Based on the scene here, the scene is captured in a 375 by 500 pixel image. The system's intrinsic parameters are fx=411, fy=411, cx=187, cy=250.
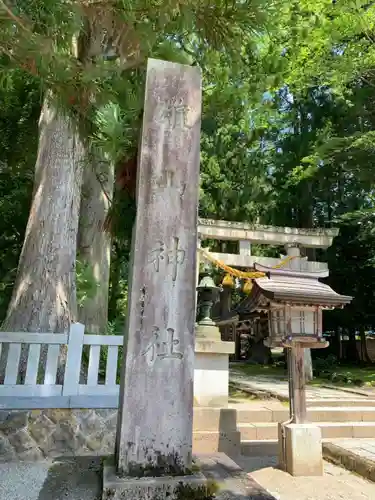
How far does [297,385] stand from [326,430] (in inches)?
72.3

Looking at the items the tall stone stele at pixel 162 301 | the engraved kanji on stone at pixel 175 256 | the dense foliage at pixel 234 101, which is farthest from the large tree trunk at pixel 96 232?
the engraved kanji on stone at pixel 175 256

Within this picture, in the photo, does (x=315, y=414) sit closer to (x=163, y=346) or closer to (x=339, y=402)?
(x=339, y=402)

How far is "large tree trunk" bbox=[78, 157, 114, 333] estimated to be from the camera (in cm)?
745

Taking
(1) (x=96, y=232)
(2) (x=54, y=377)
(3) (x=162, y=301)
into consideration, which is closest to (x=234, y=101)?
(1) (x=96, y=232)

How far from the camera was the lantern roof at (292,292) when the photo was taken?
16.9ft

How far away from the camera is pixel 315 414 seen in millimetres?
6906

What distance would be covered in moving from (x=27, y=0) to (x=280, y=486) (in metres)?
5.67

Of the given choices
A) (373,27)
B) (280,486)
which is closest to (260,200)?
(373,27)

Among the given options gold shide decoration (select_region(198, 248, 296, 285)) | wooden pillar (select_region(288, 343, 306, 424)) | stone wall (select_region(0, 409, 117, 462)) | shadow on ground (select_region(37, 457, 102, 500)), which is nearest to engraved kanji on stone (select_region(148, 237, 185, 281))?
shadow on ground (select_region(37, 457, 102, 500))

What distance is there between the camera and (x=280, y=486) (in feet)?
14.9

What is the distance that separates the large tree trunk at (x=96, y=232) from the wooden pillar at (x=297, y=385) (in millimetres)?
3449

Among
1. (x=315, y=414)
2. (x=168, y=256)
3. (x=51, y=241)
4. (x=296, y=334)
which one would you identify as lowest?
(x=315, y=414)

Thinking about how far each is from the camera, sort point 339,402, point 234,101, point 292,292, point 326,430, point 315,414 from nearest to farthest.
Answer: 1. point 292,292
2. point 326,430
3. point 315,414
4. point 339,402
5. point 234,101

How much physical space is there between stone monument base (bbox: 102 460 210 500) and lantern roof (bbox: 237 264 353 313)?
9.47 feet
